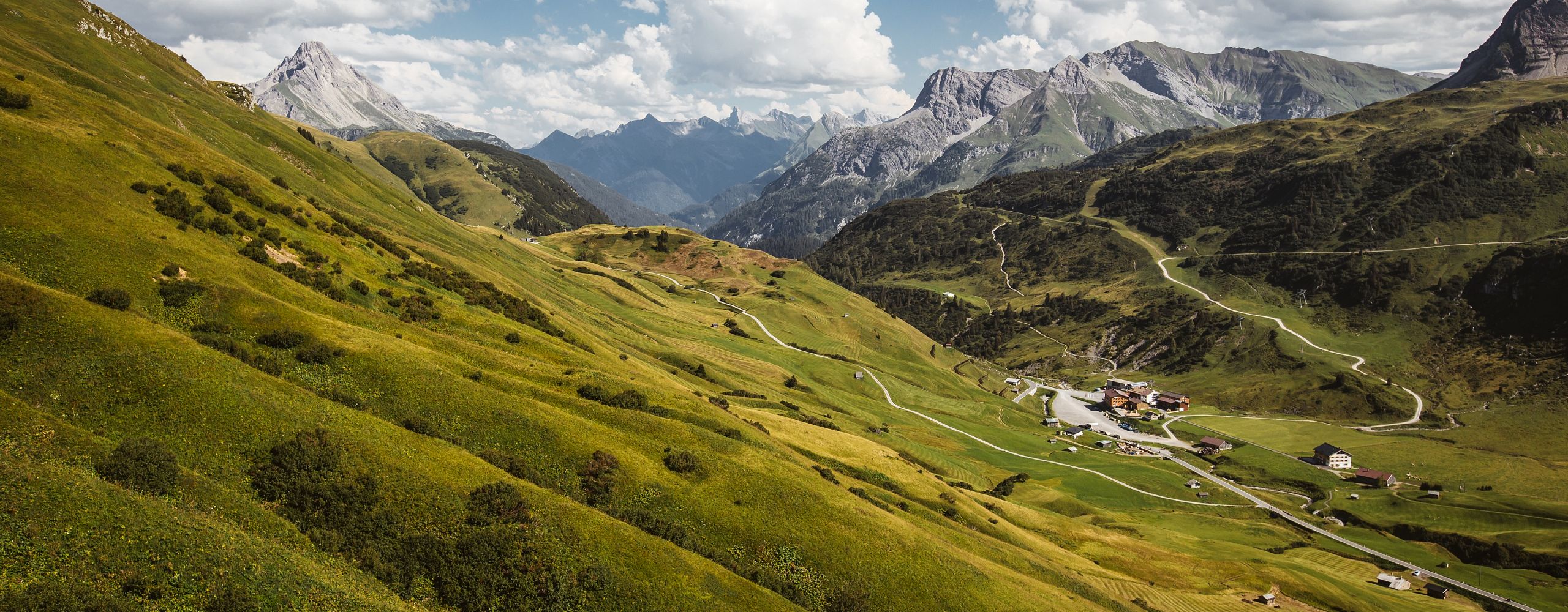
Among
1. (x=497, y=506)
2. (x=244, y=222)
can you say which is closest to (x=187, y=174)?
(x=244, y=222)

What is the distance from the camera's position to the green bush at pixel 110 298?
1556 inches

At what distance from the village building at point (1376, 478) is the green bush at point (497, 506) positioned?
17708 cm

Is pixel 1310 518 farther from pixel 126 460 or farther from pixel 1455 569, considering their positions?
pixel 126 460

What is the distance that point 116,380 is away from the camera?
33.7m

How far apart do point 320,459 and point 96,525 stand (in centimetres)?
931

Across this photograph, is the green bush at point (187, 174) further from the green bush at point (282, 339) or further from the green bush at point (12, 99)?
the green bush at point (282, 339)

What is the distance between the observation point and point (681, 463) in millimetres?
49250

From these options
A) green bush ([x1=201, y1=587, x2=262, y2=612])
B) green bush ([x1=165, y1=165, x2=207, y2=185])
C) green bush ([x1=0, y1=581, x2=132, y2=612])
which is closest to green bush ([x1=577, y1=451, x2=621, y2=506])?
green bush ([x1=201, y1=587, x2=262, y2=612])

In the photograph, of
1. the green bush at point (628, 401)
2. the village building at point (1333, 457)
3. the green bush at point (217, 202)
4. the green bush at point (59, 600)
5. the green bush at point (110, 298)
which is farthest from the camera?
the village building at point (1333, 457)

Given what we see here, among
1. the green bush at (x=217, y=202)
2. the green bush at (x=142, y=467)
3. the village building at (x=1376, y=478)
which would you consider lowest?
the village building at (x=1376, y=478)

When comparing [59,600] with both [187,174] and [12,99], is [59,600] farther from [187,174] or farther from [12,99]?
[12,99]

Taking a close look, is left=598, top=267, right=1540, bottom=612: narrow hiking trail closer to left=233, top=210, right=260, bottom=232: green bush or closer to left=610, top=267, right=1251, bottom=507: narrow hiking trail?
left=610, top=267, right=1251, bottom=507: narrow hiking trail

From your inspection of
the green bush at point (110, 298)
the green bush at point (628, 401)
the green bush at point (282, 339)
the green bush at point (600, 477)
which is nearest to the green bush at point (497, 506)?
the green bush at point (600, 477)

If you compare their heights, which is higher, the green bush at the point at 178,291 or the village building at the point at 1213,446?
the green bush at the point at 178,291
